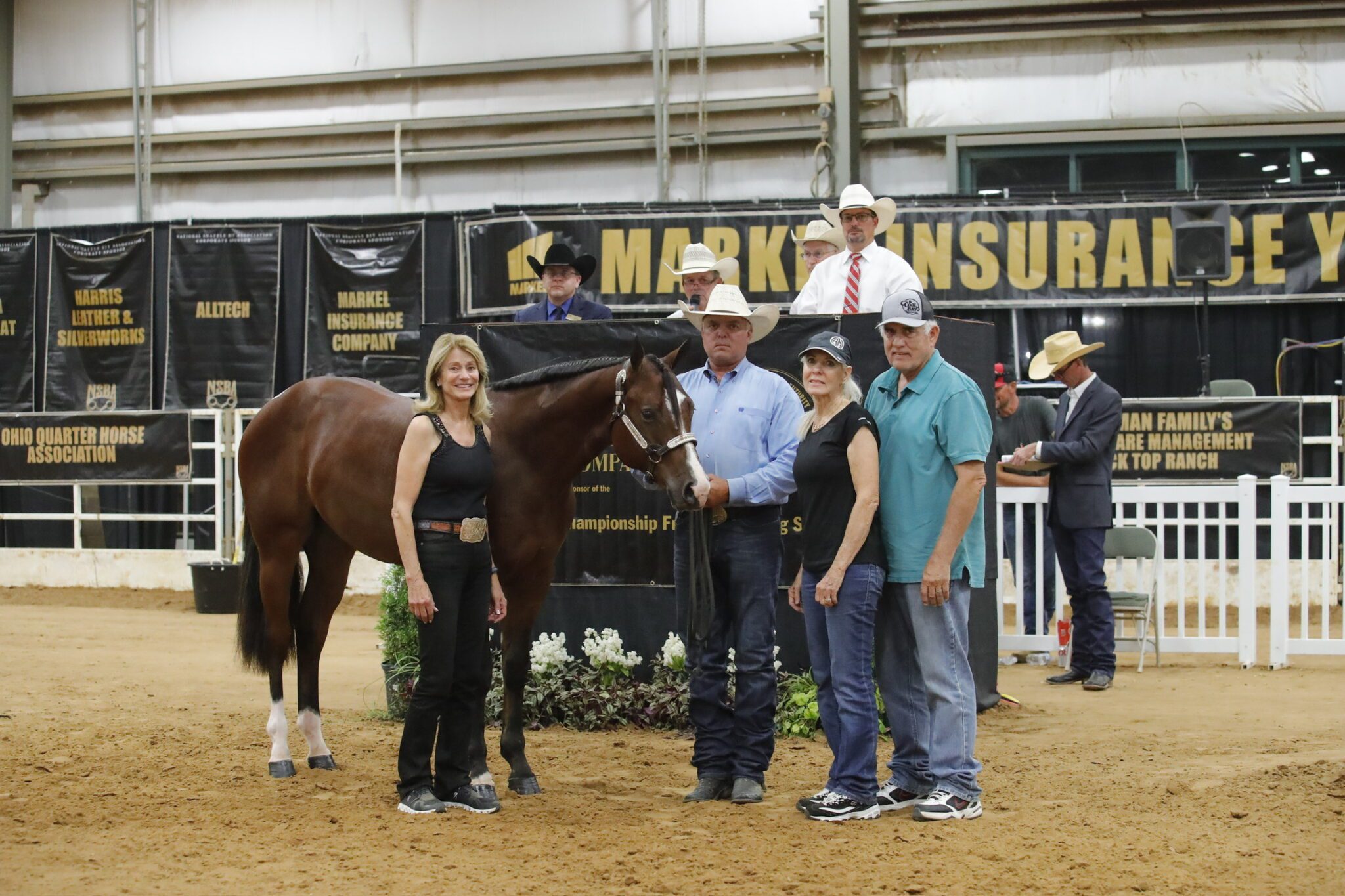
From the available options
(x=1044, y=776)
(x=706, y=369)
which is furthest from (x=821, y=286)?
(x=1044, y=776)

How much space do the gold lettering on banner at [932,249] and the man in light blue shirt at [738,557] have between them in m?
7.96

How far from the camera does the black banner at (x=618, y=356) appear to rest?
741 cm

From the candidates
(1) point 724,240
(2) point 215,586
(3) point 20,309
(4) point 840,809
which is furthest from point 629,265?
(4) point 840,809

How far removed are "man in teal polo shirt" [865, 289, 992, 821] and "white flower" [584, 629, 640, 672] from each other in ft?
7.72

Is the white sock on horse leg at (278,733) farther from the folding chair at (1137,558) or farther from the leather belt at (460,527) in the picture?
the folding chair at (1137,558)

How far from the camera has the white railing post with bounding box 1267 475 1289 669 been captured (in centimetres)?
962

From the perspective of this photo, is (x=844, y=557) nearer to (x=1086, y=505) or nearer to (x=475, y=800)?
(x=475, y=800)

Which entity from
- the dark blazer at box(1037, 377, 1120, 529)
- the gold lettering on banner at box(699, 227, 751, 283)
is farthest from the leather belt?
the gold lettering on banner at box(699, 227, 751, 283)

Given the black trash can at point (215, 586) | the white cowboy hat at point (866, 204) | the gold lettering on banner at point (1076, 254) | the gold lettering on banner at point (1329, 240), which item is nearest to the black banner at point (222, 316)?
the black trash can at point (215, 586)

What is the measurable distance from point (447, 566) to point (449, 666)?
16.1 inches

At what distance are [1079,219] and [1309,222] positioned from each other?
2.18m

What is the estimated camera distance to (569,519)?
20.3 ft

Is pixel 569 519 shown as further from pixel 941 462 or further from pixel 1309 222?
pixel 1309 222

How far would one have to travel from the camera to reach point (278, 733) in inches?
252
